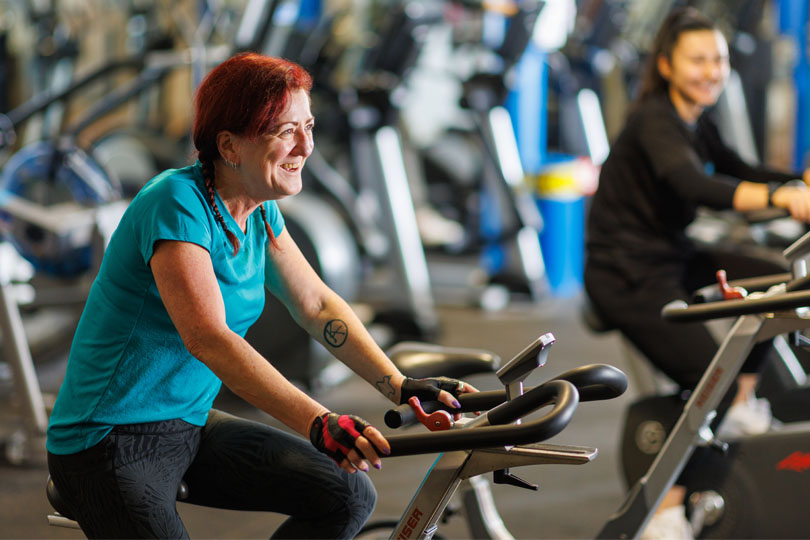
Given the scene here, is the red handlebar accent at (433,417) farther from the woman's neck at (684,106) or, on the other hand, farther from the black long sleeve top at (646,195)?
the woman's neck at (684,106)

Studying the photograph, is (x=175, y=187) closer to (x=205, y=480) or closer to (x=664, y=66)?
(x=205, y=480)

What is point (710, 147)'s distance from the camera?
2.63 meters

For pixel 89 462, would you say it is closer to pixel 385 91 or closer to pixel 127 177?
pixel 385 91

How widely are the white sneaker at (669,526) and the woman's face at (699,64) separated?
1.03 metres

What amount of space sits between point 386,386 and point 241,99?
51cm

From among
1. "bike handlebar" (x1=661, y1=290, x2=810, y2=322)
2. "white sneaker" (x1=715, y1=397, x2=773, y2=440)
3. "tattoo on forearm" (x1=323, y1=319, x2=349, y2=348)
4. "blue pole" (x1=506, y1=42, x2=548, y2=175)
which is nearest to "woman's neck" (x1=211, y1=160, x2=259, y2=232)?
"tattoo on forearm" (x1=323, y1=319, x2=349, y2=348)

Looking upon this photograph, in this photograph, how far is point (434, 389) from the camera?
1455 millimetres

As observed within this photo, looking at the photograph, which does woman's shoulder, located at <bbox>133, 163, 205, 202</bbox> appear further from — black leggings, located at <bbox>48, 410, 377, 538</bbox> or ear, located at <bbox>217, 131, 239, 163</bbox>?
black leggings, located at <bbox>48, 410, 377, 538</bbox>

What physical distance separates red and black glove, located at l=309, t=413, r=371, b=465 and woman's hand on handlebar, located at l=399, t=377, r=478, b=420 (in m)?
0.25

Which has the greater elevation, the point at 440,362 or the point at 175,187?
the point at 175,187

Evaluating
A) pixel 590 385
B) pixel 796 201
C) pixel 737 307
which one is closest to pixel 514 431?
pixel 590 385

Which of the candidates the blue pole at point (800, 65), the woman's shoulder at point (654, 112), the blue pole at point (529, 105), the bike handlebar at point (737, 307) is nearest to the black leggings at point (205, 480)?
the bike handlebar at point (737, 307)

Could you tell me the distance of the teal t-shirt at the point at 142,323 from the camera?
133 cm

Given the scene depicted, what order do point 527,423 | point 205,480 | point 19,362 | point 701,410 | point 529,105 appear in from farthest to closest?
point 529,105 < point 19,362 < point 701,410 < point 205,480 < point 527,423
